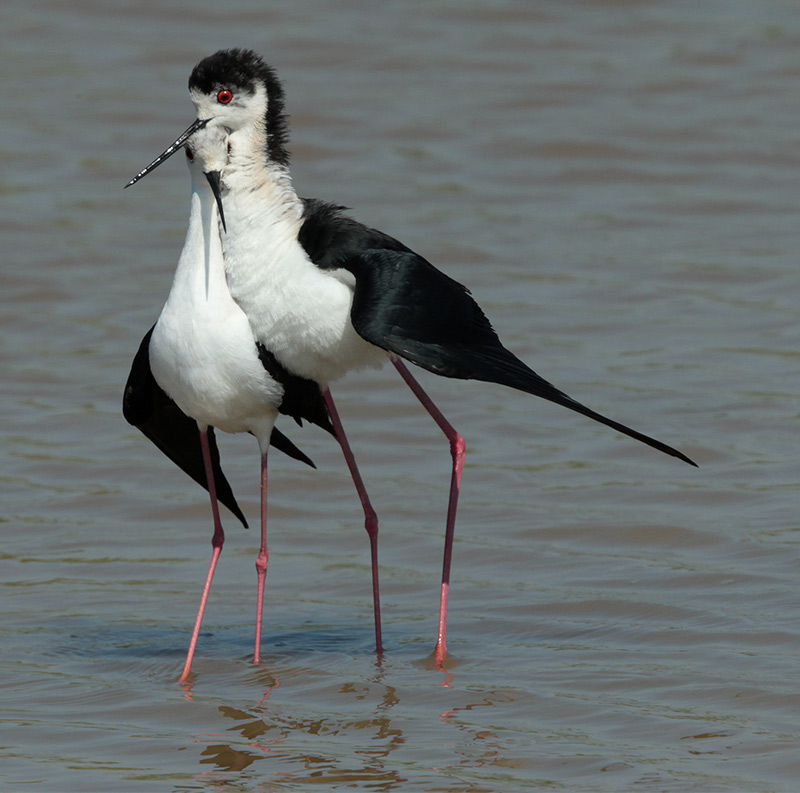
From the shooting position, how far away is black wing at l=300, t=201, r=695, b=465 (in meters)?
5.63

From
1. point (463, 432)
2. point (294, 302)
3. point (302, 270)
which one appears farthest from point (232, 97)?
point (463, 432)

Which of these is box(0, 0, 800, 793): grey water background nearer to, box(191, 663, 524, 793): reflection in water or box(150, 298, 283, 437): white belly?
box(191, 663, 524, 793): reflection in water

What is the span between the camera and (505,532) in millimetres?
7730

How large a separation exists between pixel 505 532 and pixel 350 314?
2.24 m

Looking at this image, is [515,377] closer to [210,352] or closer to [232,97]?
[210,352]

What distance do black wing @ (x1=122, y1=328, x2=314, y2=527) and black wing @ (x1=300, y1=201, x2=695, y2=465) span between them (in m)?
0.90

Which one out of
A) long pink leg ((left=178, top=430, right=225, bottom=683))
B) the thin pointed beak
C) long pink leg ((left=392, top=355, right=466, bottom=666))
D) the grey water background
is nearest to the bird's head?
the thin pointed beak

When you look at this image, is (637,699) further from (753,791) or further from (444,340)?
(444,340)

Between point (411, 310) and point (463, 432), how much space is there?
333 centimetres

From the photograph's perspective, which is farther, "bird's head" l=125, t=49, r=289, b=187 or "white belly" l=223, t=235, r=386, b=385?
"bird's head" l=125, t=49, r=289, b=187

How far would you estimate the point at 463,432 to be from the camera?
905 centimetres

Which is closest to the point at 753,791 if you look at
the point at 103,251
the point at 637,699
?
the point at 637,699

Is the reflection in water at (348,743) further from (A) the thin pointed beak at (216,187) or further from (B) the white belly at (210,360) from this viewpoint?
(A) the thin pointed beak at (216,187)

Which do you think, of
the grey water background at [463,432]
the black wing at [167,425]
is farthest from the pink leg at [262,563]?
the black wing at [167,425]
